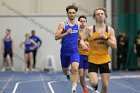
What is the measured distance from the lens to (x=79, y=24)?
9.95 meters

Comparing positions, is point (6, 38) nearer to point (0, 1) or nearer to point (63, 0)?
point (0, 1)

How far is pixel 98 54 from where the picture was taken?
812 cm

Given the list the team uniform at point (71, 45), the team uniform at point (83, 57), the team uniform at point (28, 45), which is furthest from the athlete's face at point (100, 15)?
the team uniform at point (28, 45)

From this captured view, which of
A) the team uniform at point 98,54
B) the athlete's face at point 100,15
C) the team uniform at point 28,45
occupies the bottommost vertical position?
the team uniform at point 28,45

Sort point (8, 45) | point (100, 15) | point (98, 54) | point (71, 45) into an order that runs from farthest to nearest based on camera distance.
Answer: point (8, 45), point (71, 45), point (98, 54), point (100, 15)

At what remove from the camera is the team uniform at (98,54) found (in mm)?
8086

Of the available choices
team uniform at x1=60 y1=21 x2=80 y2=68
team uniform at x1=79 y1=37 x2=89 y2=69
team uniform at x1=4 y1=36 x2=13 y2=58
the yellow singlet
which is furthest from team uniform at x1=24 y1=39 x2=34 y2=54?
the yellow singlet

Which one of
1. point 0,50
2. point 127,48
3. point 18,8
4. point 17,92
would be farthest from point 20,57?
point 17,92

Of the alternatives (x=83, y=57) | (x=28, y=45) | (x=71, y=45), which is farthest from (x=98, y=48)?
(x=28, y=45)

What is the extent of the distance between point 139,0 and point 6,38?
7.46 m

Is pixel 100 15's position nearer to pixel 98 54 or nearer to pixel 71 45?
pixel 98 54

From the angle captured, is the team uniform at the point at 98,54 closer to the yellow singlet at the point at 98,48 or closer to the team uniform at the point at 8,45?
the yellow singlet at the point at 98,48

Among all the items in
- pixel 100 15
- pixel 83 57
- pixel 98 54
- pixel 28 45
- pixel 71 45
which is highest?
pixel 100 15

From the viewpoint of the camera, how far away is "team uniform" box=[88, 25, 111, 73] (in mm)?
8086
